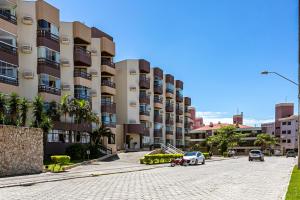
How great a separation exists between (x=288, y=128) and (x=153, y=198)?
125m

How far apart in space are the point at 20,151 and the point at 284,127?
117049mm

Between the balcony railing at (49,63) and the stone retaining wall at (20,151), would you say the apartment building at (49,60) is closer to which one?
the balcony railing at (49,63)

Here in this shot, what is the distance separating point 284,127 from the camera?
5226 inches

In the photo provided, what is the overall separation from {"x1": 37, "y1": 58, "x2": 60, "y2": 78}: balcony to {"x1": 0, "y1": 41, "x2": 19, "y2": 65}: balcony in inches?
160

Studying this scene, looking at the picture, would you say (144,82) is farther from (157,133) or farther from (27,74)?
(27,74)

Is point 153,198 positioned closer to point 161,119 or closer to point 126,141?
point 126,141

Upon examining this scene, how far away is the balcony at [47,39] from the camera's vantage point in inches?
1880

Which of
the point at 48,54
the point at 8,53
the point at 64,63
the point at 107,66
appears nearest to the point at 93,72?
the point at 107,66

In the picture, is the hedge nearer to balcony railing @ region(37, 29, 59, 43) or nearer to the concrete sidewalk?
the concrete sidewalk

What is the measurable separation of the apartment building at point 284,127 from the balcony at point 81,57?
8752 cm

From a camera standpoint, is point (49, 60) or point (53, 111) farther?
point (49, 60)

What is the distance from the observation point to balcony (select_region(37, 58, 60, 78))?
156ft

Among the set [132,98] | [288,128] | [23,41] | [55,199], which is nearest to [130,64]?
[132,98]

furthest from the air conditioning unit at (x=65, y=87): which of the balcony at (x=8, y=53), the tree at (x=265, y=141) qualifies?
the tree at (x=265, y=141)
